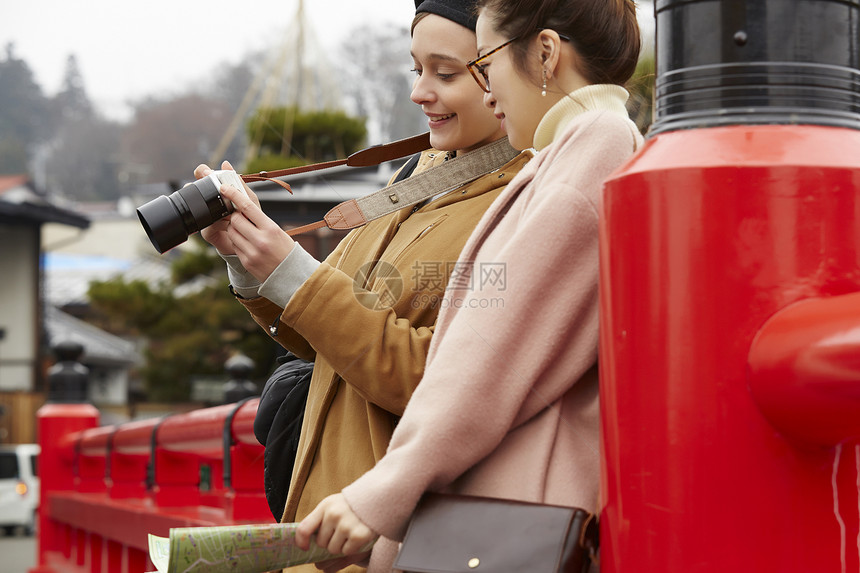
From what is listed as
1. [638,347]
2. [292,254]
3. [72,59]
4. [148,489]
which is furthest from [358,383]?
[72,59]

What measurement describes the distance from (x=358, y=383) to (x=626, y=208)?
691mm

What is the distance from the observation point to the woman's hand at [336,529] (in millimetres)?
1187

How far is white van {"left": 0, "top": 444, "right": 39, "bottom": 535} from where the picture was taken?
16.0m

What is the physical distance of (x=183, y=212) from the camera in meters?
1.70

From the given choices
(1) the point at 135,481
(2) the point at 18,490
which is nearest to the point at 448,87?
(1) the point at 135,481

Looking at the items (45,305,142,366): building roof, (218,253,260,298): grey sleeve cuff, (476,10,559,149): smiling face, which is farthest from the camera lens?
(45,305,142,366): building roof

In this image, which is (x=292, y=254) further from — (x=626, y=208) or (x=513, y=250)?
(x=626, y=208)

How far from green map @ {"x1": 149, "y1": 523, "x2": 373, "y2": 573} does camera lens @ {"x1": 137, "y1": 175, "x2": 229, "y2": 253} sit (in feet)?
2.04

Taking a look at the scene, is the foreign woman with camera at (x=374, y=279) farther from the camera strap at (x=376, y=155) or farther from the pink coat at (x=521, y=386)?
the pink coat at (x=521, y=386)

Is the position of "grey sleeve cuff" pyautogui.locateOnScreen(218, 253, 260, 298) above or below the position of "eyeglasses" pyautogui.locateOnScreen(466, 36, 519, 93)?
below

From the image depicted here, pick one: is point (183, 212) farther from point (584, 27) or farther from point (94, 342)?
point (94, 342)

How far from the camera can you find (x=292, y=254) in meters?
1.66

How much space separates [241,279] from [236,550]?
2.51 feet

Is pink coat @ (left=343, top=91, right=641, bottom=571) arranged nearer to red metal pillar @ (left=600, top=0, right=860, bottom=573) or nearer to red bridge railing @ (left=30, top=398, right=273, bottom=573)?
red metal pillar @ (left=600, top=0, right=860, bottom=573)
